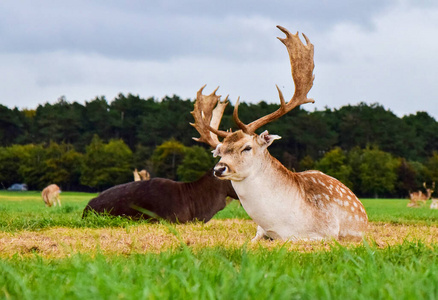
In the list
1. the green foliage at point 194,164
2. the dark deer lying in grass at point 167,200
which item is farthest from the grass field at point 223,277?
the green foliage at point 194,164

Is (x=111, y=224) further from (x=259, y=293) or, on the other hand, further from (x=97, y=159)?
(x=97, y=159)

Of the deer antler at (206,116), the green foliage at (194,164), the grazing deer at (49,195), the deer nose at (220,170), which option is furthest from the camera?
the green foliage at (194,164)

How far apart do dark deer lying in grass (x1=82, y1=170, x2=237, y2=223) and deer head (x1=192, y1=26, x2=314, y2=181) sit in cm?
170

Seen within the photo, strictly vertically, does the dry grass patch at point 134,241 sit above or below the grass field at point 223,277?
below

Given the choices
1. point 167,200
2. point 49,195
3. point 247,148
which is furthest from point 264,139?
point 49,195

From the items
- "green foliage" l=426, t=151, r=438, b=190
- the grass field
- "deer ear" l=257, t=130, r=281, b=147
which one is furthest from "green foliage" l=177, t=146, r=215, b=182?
the grass field

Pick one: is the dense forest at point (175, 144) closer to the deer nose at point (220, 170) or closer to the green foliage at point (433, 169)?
the green foliage at point (433, 169)

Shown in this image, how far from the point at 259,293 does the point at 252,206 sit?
4.15 m

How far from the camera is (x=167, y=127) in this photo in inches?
2842

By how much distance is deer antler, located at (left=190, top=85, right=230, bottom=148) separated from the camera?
317 inches

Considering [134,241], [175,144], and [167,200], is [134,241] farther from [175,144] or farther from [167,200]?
[175,144]

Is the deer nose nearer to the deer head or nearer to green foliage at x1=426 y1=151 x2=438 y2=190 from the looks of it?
the deer head

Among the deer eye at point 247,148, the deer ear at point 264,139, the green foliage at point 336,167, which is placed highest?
the deer ear at point 264,139

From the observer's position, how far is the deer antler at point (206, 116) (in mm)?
8047
